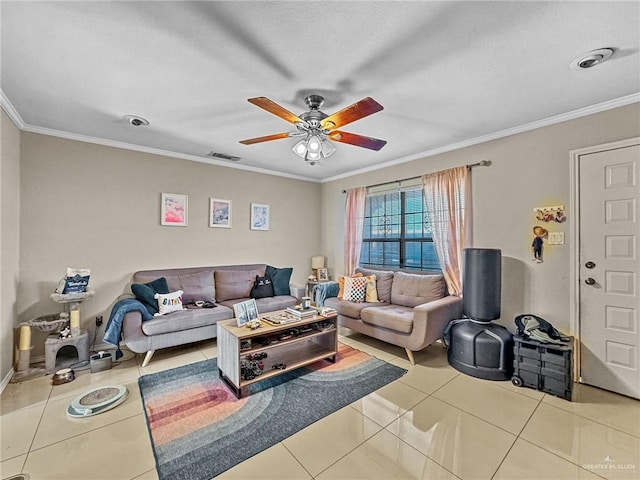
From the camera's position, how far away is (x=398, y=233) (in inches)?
172

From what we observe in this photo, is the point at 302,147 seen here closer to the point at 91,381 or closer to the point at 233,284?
the point at 233,284

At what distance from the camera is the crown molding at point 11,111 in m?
2.38

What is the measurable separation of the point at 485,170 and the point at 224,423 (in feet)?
12.0

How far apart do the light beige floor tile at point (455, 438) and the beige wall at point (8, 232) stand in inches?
137

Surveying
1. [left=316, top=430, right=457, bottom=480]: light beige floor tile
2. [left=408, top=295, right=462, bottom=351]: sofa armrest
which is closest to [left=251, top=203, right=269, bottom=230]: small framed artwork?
[left=408, top=295, right=462, bottom=351]: sofa armrest

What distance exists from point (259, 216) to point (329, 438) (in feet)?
11.7

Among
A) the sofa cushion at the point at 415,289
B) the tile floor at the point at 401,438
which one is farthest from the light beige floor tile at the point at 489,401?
the sofa cushion at the point at 415,289

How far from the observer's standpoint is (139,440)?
184 cm

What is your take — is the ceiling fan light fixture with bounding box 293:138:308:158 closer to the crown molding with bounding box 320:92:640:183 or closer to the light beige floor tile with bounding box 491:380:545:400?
the crown molding with bounding box 320:92:640:183

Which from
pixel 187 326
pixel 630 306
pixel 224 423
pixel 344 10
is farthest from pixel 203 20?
pixel 630 306

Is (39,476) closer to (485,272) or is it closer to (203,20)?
(203,20)

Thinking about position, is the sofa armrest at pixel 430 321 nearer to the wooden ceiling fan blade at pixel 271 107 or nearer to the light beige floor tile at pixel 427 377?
the light beige floor tile at pixel 427 377

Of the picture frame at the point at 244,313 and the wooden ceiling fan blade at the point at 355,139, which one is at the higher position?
the wooden ceiling fan blade at the point at 355,139

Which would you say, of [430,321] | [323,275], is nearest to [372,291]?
[430,321]
